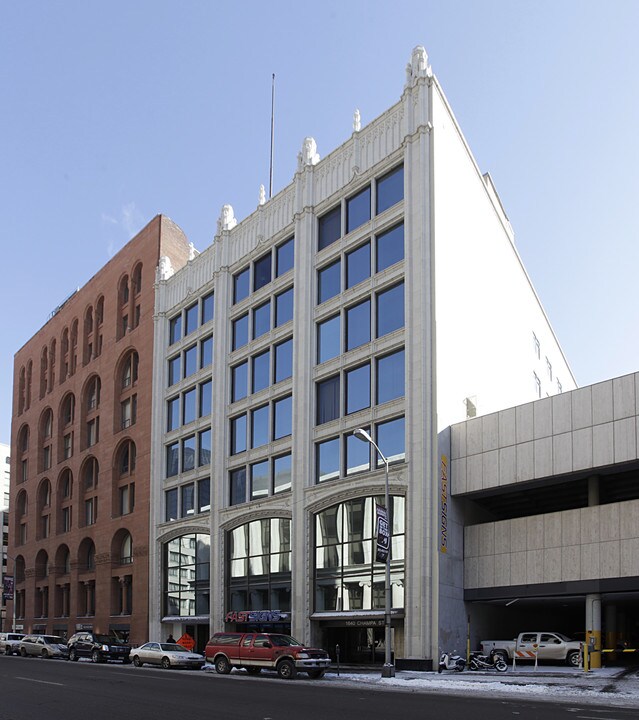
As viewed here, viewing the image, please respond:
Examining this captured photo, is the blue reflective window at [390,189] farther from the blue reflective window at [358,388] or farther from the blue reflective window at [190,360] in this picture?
the blue reflective window at [190,360]

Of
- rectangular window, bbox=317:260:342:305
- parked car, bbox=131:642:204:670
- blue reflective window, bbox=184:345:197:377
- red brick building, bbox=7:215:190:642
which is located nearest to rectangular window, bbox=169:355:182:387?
blue reflective window, bbox=184:345:197:377

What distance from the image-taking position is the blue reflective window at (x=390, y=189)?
41.6 m

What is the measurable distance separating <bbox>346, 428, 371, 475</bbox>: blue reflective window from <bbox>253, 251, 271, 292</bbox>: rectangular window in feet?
42.7

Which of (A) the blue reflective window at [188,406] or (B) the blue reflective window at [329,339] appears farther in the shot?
(A) the blue reflective window at [188,406]

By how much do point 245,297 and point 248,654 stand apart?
24203mm

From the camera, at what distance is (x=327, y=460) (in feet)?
141

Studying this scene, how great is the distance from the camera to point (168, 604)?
55188mm

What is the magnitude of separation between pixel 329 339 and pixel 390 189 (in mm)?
8244

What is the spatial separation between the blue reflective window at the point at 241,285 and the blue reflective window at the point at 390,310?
13.0 metres

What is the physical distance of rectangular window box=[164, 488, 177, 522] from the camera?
5632 cm

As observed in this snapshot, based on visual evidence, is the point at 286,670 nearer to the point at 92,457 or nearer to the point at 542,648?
the point at 542,648

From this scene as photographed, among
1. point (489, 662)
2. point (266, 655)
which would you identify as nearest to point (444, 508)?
point (489, 662)

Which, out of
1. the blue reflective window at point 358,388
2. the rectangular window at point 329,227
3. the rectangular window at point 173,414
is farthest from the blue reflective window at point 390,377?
the rectangular window at point 173,414

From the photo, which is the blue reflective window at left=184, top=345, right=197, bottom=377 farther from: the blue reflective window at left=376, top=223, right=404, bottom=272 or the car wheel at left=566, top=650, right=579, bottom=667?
the car wheel at left=566, top=650, right=579, bottom=667
